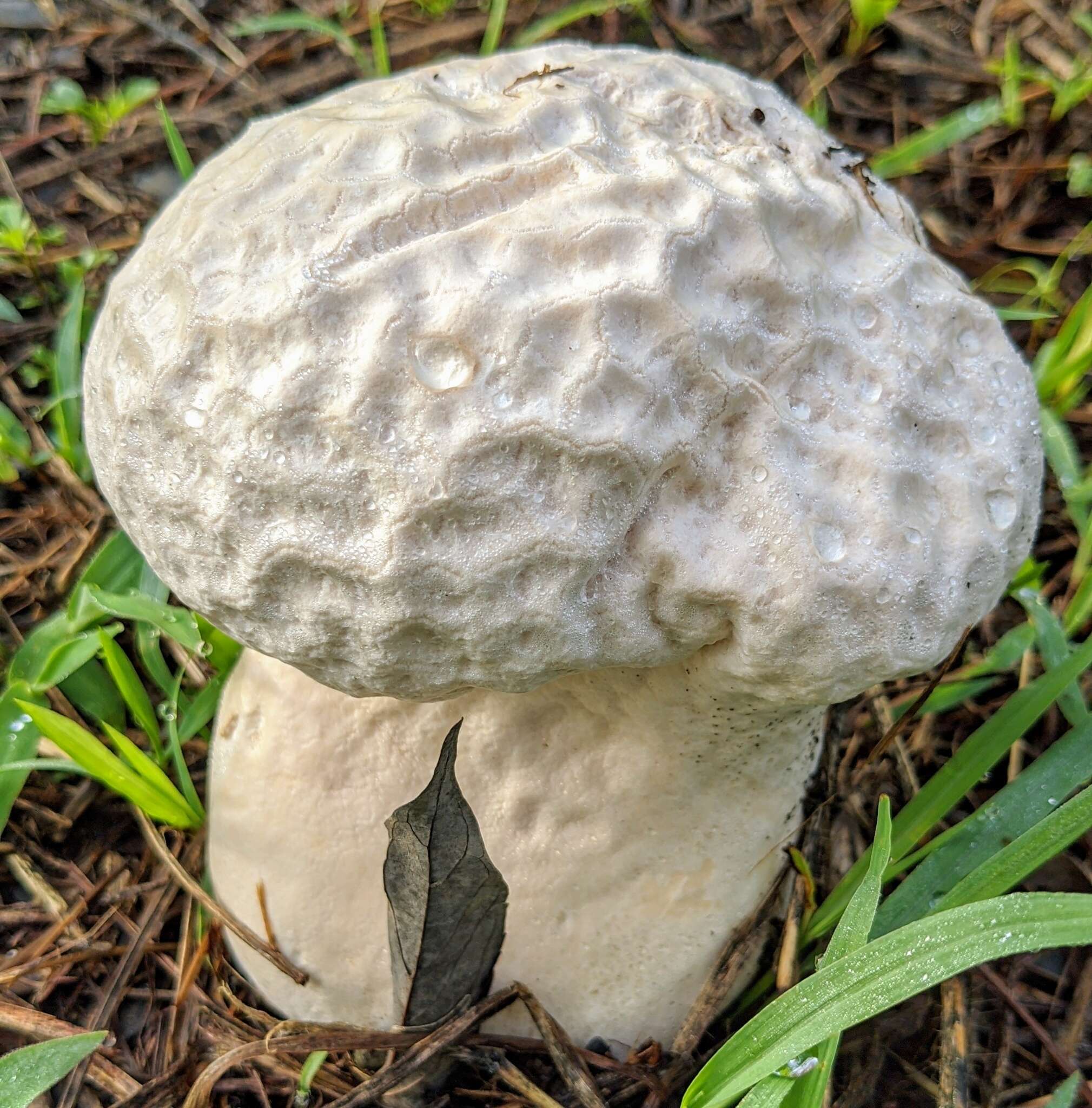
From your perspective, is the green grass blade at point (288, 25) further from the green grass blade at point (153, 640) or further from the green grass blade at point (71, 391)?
the green grass blade at point (153, 640)

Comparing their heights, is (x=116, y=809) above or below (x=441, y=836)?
below

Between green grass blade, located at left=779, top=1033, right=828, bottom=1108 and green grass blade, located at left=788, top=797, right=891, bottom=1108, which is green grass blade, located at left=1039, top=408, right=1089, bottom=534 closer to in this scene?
green grass blade, located at left=788, top=797, right=891, bottom=1108

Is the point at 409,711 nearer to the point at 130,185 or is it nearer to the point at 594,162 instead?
the point at 594,162

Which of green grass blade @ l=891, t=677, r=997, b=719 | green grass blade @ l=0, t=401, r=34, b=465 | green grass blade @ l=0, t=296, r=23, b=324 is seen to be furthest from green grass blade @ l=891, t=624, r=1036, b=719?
green grass blade @ l=0, t=296, r=23, b=324

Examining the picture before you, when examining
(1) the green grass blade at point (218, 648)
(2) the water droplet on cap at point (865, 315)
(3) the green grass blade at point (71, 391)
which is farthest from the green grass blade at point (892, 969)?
(3) the green grass blade at point (71, 391)

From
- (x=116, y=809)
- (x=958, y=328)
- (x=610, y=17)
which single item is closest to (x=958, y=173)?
(x=610, y=17)

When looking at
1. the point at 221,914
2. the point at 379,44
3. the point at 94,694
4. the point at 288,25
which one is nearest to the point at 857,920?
the point at 221,914

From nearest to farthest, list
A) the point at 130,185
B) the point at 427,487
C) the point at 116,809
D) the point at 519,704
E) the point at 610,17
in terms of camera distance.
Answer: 1. the point at 427,487
2. the point at 519,704
3. the point at 116,809
4. the point at 130,185
5. the point at 610,17

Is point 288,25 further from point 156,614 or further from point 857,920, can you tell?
point 857,920
